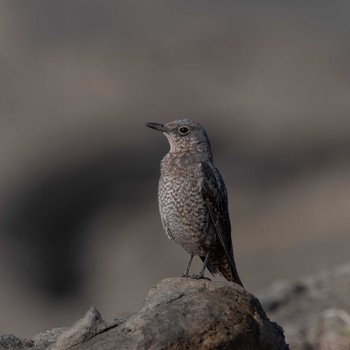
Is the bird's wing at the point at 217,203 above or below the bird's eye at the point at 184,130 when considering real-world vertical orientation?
below

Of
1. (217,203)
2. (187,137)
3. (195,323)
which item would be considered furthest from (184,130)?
(195,323)

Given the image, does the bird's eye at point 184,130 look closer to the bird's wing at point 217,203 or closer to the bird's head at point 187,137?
the bird's head at point 187,137

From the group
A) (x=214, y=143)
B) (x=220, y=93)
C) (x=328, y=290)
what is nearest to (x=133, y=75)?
(x=220, y=93)

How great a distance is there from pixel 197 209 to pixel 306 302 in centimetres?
448

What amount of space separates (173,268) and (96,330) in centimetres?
1594

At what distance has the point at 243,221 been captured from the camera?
1028 inches

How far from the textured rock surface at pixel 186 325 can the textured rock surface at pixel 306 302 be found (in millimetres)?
2995

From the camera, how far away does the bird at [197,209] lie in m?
10.8

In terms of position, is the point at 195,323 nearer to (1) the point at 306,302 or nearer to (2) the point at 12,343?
(2) the point at 12,343

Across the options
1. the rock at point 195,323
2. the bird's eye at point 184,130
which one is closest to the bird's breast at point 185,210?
the bird's eye at point 184,130

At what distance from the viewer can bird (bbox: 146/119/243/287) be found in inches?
427

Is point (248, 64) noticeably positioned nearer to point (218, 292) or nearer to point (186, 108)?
point (186, 108)

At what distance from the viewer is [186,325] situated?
8.20 meters

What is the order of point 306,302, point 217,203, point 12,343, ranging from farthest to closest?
point 306,302, point 217,203, point 12,343
